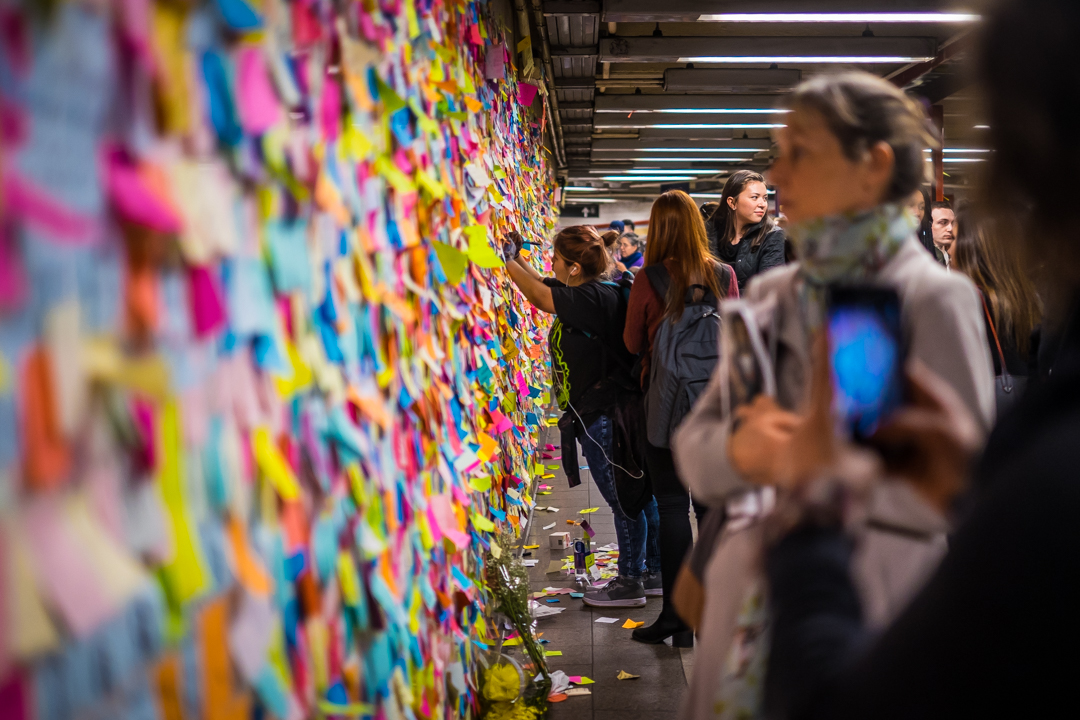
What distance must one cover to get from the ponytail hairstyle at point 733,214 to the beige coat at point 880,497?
2.37 metres

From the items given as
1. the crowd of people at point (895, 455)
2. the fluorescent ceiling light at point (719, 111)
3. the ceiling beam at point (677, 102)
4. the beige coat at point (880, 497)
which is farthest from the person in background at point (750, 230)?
the fluorescent ceiling light at point (719, 111)

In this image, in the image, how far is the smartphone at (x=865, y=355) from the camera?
730 mm

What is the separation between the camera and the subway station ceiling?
5195 mm

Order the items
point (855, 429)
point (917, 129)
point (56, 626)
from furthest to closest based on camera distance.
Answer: point (917, 129) < point (855, 429) < point (56, 626)

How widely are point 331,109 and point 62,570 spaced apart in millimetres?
800

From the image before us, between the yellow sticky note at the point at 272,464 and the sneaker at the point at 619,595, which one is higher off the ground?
the yellow sticky note at the point at 272,464

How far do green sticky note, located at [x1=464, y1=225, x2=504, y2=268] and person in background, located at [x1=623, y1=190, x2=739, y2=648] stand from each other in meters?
0.68

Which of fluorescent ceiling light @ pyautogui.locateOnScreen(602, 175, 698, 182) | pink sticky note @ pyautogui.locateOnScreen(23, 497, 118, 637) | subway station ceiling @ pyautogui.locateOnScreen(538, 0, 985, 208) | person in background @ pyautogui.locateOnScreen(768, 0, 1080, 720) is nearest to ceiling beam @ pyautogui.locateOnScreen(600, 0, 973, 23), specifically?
subway station ceiling @ pyautogui.locateOnScreen(538, 0, 985, 208)

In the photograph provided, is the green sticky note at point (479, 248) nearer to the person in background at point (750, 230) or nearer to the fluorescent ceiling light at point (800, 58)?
the person in background at point (750, 230)

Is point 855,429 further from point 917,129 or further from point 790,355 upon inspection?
point 917,129

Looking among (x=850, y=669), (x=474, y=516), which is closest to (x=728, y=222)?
(x=474, y=516)

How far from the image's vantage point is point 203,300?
778 millimetres

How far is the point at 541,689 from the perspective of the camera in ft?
8.21

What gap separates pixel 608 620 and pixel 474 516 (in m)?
1.16
